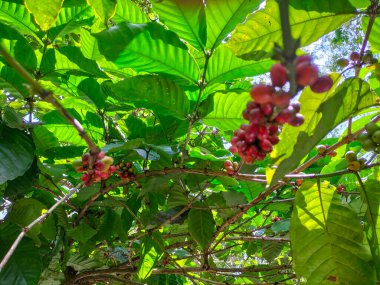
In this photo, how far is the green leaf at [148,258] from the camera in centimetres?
152

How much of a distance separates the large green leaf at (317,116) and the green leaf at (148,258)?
2.57ft

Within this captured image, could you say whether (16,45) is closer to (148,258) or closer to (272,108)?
(148,258)

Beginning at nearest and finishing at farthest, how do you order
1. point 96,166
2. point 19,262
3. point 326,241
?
point 96,166 < point 326,241 < point 19,262

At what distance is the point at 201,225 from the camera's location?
1608mm

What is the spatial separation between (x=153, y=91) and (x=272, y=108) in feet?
2.35

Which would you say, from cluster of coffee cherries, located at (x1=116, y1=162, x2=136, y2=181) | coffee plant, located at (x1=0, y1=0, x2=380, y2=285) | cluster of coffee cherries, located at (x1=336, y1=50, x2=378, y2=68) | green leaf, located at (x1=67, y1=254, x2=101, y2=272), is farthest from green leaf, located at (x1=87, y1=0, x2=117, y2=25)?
green leaf, located at (x1=67, y1=254, x2=101, y2=272)

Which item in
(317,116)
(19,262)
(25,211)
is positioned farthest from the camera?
(25,211)

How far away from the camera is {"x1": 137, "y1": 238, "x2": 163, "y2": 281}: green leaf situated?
1518 mm

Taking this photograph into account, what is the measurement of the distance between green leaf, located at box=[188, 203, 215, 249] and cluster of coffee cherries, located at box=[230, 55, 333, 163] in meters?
0.89

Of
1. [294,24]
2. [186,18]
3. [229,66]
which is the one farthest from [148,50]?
[294,24]

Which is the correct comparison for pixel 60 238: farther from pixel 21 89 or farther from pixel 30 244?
pixel 21 89

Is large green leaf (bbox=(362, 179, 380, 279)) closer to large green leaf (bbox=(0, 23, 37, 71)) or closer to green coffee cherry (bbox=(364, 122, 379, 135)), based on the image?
green coffee cherry (bbox=(364, 122, 379, 135))

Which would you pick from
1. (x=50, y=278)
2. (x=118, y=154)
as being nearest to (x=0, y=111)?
(x=118, y=154)

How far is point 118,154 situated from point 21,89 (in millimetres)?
399
